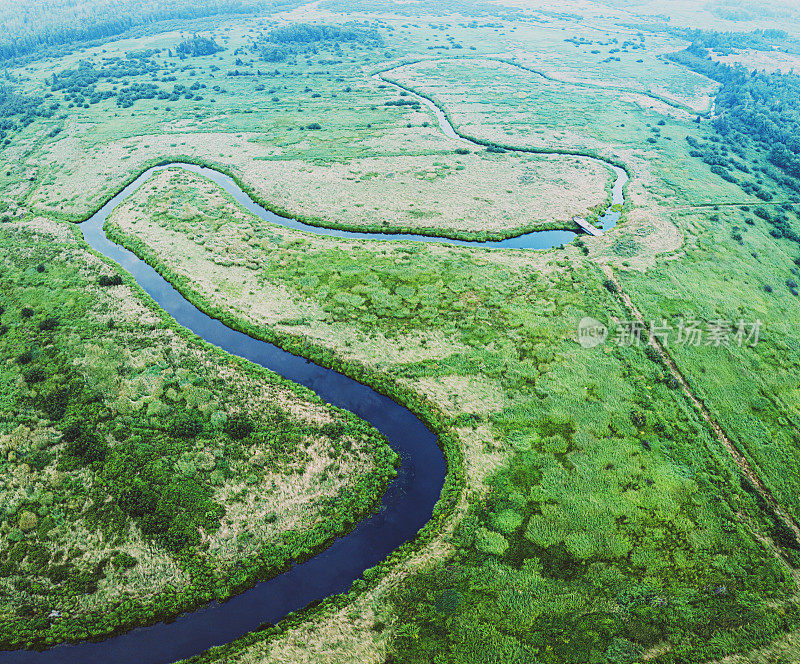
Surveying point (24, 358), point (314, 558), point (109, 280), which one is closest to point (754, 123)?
point (314, 558)

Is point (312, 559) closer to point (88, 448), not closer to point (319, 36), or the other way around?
point (88, 448)

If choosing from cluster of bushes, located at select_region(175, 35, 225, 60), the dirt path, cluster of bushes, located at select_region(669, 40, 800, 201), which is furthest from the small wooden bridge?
cluster of bushes, located at select_region(175, 35, 225, 60)

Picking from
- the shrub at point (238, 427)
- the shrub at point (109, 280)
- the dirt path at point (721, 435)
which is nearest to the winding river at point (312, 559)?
the shrub at point (109, 280)

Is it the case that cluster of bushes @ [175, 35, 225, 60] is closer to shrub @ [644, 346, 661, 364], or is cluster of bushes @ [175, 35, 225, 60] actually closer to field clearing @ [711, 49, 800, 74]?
shrub @ [644, 346, 661, 364]

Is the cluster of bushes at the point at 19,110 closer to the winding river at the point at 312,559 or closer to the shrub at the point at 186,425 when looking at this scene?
the winding river at the point at 312,559

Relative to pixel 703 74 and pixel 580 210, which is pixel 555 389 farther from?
pixel 703 74

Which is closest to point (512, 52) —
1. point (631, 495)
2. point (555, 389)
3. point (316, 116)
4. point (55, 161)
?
point (316, 116)
